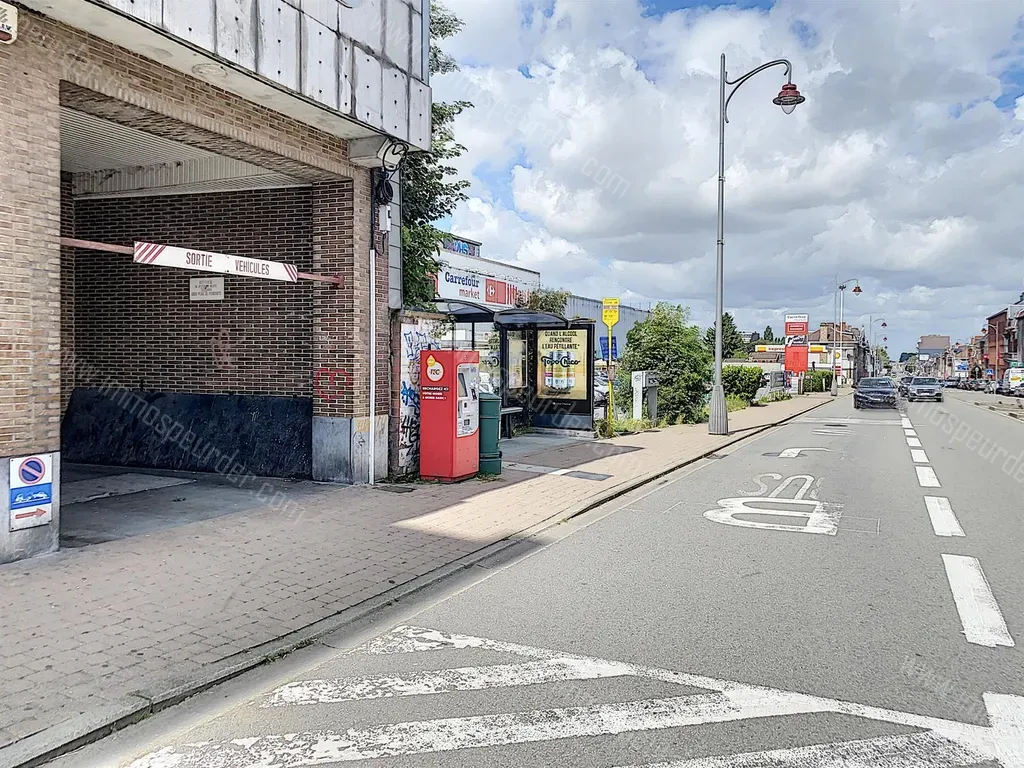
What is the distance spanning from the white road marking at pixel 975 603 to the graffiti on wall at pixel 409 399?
6.64m

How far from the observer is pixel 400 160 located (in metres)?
10.4

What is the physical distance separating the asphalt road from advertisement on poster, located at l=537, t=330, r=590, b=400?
28.1 ft

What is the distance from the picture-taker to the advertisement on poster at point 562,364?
1669 centimetres

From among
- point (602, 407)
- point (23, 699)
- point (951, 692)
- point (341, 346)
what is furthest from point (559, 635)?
point (602, 407)

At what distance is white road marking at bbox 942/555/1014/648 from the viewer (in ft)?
16.5

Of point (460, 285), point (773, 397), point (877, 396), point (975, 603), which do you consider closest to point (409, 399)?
point (975, 603)

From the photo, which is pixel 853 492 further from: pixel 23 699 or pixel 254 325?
pixel 23 699

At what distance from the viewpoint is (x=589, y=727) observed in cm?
375

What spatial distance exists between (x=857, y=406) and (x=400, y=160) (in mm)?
29661

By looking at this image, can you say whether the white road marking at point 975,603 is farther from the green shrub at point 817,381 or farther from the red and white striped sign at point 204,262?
the green shrub at point 817,381

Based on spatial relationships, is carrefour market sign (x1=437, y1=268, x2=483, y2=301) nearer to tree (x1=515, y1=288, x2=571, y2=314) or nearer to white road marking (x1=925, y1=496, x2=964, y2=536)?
tree (x1=515, y1=288, x2=571, y2=314)

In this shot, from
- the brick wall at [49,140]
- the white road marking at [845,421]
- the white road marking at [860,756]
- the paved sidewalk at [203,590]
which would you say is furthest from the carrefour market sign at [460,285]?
the white road marking at [860,756]

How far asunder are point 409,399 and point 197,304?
11.2 ft

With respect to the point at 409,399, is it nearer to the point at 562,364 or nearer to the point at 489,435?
the point at 489,435
